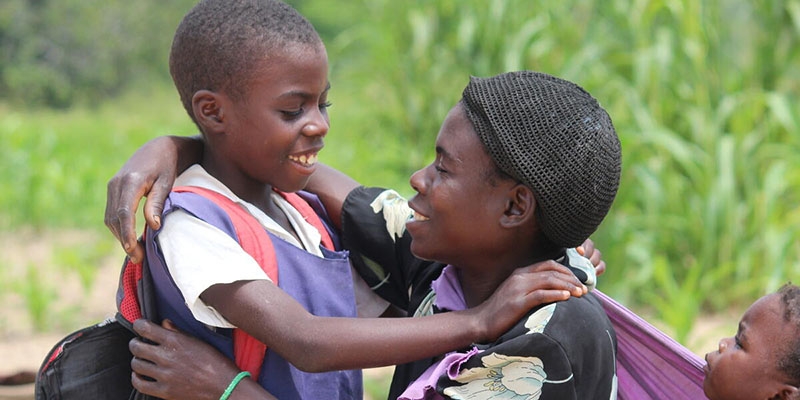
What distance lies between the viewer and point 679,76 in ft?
16.4

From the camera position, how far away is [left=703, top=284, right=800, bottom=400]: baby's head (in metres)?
1.79

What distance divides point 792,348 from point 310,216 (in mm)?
1095

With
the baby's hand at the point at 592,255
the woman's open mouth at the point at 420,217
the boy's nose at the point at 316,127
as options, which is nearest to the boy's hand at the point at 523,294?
the woman's open mouth at the point at 420,217

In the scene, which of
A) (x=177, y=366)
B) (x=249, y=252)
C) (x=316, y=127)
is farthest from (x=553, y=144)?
(x=177, y=366)

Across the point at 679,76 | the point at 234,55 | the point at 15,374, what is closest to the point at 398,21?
the point at 679,76

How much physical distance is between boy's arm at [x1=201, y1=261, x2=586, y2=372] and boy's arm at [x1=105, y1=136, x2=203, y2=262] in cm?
19

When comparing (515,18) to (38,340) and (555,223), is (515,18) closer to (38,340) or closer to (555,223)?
(38,340)

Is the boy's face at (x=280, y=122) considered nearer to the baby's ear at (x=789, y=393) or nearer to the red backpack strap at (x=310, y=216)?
the red backpack strap at (x=310, y=216)

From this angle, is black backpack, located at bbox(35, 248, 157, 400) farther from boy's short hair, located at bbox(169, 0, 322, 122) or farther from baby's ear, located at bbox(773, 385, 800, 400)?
baby's ear, located at bbox(773, 385, 800, 400)

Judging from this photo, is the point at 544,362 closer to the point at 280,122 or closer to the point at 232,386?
the point at 232,386

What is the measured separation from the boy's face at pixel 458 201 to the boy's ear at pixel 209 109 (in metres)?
0.46

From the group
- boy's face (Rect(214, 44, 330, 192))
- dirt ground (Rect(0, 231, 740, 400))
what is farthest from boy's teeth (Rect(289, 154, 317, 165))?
dirt ground (Rect(0, 231, 740, 400))

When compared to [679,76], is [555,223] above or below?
above

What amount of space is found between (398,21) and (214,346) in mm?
4521
